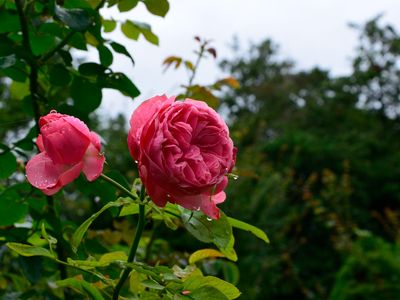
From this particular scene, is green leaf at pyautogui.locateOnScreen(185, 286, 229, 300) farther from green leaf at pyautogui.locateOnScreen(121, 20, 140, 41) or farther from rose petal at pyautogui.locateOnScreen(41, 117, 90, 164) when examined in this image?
green leaf at pyautogui.locateOnScreen(121, 20, 140, 41)

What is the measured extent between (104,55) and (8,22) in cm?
17

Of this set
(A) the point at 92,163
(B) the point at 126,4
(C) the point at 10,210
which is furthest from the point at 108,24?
(A) the point at 92,163

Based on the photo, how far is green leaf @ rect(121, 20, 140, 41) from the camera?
47.3 inches

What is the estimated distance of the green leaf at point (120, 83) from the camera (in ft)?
3.35

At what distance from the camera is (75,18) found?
924 millimetres

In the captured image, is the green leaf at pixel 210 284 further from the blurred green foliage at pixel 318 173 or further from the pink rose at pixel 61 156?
the blurred green foliage at pixel 318 173

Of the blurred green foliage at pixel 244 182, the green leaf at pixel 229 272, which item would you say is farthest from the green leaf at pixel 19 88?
the green leaf at pixel 229 272

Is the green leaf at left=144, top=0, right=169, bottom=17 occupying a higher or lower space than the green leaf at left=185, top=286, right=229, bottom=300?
higher

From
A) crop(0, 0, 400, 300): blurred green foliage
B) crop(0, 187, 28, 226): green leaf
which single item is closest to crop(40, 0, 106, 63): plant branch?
crop(0, 0, 400, 300): blurred green foliage

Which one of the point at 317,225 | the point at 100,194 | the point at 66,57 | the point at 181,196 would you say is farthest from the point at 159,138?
the point at 317,225

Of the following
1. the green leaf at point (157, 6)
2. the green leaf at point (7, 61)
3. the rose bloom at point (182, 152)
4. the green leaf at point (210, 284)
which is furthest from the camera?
the green leaf at point (157, 6)

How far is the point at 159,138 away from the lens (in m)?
0.58

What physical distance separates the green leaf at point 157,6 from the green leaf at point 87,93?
157mm

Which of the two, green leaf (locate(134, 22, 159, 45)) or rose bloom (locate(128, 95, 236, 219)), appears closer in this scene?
rose bloom (locate(128, 95, 236, 219))
